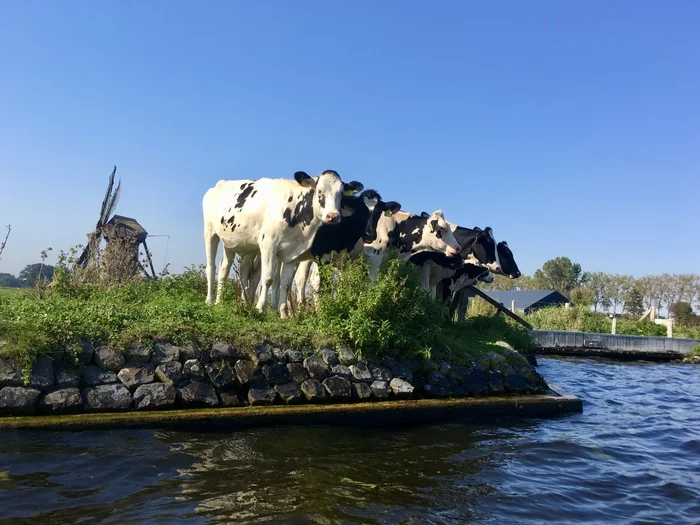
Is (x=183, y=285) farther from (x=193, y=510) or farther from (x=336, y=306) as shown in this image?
(x=193, y=510)

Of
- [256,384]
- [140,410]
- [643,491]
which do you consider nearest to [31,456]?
[140,410]

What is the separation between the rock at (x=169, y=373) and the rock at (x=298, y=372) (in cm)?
Answer: 166

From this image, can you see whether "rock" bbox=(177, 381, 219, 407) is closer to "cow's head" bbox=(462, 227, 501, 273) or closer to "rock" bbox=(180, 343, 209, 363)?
"rock" bbox=(180, 343, 209, 363)

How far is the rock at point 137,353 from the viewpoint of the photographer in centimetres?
776

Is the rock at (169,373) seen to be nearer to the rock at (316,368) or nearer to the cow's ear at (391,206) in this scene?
the rock at (316,368)

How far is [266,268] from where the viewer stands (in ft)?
35.6

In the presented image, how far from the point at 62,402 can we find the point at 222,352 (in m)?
2.17

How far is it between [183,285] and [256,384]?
20.0 feet

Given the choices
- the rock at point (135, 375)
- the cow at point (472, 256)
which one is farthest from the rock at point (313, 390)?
the cow at point (472, 256)

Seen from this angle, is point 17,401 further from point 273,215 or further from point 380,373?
point 273,215

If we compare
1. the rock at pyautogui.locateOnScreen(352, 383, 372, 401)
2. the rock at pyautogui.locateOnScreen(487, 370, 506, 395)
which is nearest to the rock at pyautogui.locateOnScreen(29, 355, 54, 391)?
the rock at pyautogui.locateOnScreen(352, 383, 372, 401)

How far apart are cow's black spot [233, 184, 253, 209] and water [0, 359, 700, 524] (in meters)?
5.81

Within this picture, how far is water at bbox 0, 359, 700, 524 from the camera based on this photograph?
16.7 feet

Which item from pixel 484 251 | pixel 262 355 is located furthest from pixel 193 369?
pixel 484 251
